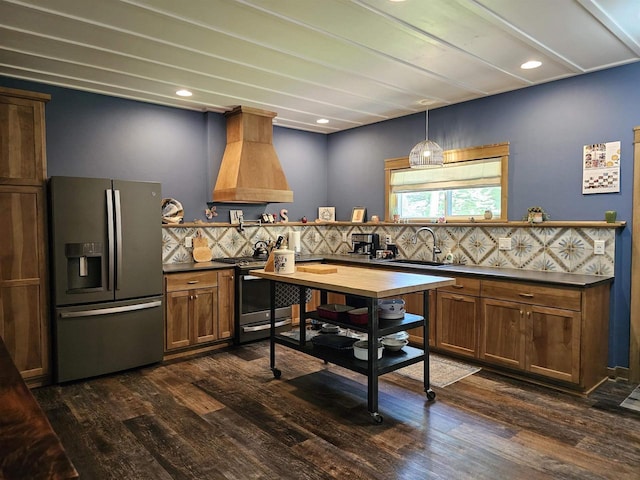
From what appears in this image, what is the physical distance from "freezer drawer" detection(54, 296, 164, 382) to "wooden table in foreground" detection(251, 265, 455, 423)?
127 centimetres

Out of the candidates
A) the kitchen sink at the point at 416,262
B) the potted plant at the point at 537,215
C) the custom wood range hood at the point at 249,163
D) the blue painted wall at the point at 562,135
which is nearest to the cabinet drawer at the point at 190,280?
the custom wood range hood at the point at 249,163

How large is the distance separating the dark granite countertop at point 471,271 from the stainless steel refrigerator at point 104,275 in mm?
409

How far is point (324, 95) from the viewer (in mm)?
4438

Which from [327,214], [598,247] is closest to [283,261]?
[598,247]

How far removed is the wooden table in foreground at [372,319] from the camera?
2814 millimetres

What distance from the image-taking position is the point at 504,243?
4324mm

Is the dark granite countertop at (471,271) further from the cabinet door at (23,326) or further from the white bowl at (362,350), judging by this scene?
the white bowl at (362,350)

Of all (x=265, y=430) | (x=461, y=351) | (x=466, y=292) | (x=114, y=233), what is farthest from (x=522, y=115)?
(x=114, y=233)

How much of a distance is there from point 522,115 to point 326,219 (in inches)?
115

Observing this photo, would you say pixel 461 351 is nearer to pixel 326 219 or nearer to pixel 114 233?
pixel 326 219

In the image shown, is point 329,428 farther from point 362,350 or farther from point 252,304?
point 252,304

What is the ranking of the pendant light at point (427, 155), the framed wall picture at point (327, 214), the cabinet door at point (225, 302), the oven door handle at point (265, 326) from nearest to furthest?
the pendant light at point (427, 155)
the cabinet door at point (225, 302)
the oven door handle at point (265, 326)
the framed wall picture at point (327, 214)

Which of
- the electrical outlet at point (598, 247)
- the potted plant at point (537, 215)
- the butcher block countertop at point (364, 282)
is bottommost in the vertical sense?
the butcher block countertop at point (364, 282)

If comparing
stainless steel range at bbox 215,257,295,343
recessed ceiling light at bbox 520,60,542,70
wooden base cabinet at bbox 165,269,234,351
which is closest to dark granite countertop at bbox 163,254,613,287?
wooden base cabinet at bbox 165,269,234,351
